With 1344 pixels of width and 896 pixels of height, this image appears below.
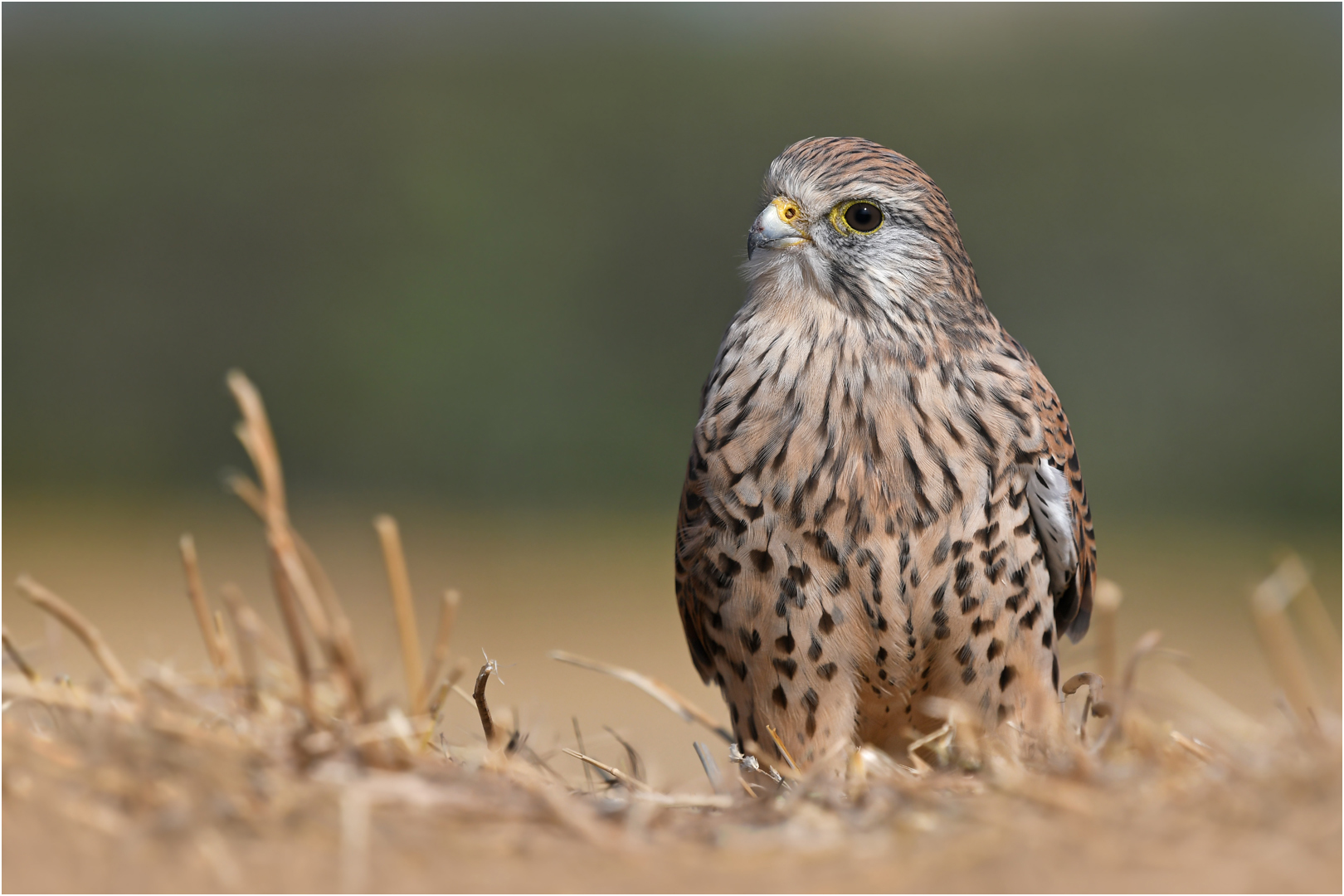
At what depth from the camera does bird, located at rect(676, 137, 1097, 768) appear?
2.60 meters

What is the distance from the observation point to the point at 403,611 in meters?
2.40

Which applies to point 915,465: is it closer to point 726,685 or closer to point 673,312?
point 726,685

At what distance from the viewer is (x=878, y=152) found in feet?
9.53

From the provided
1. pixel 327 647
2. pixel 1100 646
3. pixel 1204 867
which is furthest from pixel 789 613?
pixel 1204 867

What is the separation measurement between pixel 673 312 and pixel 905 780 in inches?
363

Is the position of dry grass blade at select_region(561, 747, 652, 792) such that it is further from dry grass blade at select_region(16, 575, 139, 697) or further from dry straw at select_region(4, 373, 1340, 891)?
dry grass blade at select_region(16, 575, 139, 697)

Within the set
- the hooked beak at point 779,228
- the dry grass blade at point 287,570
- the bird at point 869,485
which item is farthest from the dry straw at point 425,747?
the hooked beak at point 779,228

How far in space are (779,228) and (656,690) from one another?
3.62ft

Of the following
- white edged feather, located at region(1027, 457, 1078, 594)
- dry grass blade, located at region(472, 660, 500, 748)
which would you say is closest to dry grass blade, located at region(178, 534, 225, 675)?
dry grass blade, located at region(472, 660, 500, 748)

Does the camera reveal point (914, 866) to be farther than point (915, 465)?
No

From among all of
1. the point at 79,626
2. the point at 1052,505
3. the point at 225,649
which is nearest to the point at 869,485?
the point at 1052,505

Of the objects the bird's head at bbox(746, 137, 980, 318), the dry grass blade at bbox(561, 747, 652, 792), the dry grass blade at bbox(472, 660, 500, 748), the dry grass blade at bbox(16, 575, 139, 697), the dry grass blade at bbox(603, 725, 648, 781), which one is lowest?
the dry grass blade at bbox(603, 725, 648, 781)

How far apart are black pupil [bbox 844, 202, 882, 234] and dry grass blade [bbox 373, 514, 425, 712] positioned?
127 centimetres

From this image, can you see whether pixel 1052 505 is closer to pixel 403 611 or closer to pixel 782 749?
pixel 782 749
